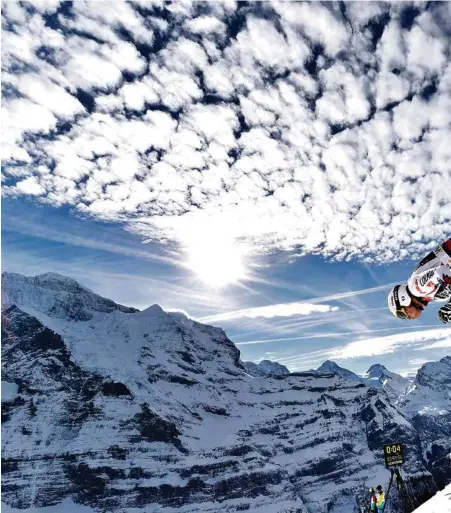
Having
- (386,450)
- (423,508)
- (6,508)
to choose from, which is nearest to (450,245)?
(423,508)

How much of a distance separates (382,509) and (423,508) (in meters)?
9.74

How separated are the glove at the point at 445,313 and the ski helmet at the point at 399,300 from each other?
2.50ft

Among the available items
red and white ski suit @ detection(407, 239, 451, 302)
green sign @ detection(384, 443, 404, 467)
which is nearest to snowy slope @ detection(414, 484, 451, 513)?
red and white ski suit @ detection(407, 239, 451, 302)

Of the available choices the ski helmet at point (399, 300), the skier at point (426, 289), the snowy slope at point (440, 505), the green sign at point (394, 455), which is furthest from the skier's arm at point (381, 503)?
the ski helmet at point (399, 300)

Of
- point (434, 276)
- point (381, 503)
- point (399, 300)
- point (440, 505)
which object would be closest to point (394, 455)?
point (381, 503)

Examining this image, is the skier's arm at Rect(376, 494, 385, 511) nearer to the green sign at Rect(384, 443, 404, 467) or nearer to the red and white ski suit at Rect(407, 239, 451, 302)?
the green sign at Rect(384, 443, 404, 467)

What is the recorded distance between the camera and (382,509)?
1505cm

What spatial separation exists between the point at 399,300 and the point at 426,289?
475 mm

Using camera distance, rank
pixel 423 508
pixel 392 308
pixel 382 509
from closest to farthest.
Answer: pixel 392 308 < pixel 423 508 < pixel 382 509

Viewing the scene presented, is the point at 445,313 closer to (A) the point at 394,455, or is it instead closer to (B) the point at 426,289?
(B) the point at 426,289

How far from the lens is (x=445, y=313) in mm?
→ 6477

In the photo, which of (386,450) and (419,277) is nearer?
(419,277)

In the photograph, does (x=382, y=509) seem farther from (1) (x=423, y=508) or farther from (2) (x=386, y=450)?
(1) (x=423, y=508)

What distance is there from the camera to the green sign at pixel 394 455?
1453cm
